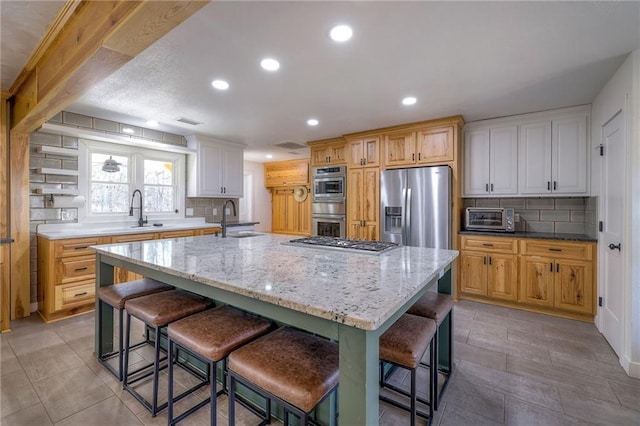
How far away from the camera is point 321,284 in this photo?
1.22 meters

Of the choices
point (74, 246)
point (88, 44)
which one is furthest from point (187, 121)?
point (88, 44)

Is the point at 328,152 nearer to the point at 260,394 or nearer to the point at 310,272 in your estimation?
the point at 310,272

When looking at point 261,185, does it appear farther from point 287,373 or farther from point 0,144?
point 287,373

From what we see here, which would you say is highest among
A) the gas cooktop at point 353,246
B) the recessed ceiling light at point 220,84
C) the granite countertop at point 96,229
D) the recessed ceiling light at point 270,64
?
the recessed ceiling light at point 220,84

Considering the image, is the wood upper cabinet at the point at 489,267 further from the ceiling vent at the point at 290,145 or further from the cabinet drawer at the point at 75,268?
the cabinet drawer at the point at 75,268

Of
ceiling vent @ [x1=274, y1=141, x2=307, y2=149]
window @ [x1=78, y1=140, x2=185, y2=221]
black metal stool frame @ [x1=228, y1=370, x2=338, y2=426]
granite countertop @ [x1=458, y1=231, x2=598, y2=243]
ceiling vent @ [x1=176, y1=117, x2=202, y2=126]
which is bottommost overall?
black metal stool frame @ [x1=228, y1=370, x2=338, y2=426]

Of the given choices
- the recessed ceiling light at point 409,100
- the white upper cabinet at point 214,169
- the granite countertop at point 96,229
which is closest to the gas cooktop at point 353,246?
the recessed ceiling light at point 409,100

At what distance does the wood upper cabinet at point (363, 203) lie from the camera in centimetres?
421

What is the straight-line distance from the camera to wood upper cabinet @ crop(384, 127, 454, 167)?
145 inches

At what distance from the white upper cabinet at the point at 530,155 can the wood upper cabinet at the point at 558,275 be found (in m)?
0.68

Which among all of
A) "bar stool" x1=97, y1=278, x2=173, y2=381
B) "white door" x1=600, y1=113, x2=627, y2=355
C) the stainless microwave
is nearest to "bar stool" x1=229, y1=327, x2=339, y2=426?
"bar stool" x1=97, y1=278, x2=173, y2=381

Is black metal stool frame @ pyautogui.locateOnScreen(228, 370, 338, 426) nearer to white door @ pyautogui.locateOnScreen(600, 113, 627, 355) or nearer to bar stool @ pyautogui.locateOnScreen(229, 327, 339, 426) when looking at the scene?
bar stool @ pyautogui.locateOnScreen(229, 327, 339, 426)

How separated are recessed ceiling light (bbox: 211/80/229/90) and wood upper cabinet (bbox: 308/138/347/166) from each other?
7.49 feet

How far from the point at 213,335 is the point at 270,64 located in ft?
6.59
